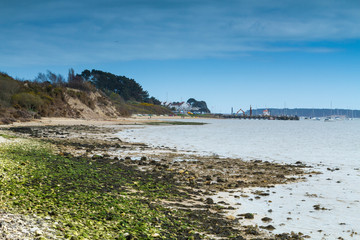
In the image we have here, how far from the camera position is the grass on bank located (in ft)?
21.6

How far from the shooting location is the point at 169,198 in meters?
9.80

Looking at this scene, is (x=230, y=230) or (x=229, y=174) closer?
(x=230, y=230)

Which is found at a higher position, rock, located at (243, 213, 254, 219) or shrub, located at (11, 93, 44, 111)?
shrub, located at (11, 93, 44, 111)

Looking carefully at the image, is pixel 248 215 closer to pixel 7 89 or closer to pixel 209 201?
pixel 209 201

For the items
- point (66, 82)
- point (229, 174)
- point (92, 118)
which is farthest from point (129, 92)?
point (229, 174)

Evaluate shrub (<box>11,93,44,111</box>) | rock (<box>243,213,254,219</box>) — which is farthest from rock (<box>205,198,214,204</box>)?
shrub (<box>11,93,44,111</box>)

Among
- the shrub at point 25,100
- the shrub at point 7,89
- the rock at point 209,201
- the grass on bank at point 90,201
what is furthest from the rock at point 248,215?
the shrub at point 25,100

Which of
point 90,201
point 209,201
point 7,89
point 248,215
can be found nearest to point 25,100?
point 7,89

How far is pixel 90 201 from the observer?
26.7 feet

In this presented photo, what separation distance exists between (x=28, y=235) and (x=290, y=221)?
647cm

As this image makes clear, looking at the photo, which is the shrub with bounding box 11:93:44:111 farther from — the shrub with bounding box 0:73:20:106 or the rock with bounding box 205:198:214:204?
the rock with bounding box 205:198:214:204

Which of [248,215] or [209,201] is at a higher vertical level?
[209,201]

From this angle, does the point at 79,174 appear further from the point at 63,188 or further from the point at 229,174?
the point at 229,174

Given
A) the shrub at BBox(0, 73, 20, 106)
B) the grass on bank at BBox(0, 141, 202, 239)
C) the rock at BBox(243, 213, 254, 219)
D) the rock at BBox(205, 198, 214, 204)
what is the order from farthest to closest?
the shrub at BBox(0, 73, 20, 106) < the rock at BBox(205, 198, 214, 204) < the rock at BBox(243, 213, 254, 219) < the grass on bank at BBox(0, 141, 202, 239)
